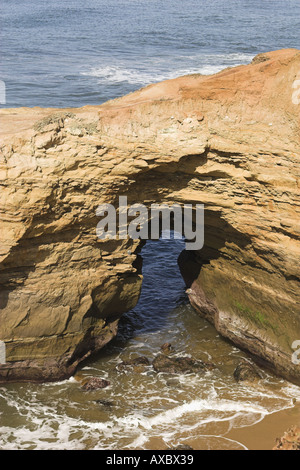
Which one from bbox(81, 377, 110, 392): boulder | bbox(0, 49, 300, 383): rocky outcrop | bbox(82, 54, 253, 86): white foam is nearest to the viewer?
bbox(0, 49, 300, 383): rocky outcrop

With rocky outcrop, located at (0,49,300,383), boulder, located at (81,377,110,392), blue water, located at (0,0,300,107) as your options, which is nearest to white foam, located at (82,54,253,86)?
blue water, located at (0,0,300,107)

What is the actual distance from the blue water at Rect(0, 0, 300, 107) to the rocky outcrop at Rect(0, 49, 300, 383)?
54.4ft

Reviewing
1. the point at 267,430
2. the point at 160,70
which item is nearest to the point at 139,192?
the point at 267,430

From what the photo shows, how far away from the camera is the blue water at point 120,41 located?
28844 millimetres

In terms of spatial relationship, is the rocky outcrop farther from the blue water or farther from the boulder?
the blue water

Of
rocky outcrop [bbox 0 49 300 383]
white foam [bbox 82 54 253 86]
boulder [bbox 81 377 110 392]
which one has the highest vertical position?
white foam [bbox 82 54 253 86]

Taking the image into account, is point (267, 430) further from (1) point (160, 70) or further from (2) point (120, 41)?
(2) point (120, 41)

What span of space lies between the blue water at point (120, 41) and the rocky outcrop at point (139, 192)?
653 inches

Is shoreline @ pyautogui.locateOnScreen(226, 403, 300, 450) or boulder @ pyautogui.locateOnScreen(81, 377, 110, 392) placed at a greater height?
boulder @ pyautogui.locateOnScreen(81, 377, 110, 392)

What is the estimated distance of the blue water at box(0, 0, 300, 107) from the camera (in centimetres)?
2884

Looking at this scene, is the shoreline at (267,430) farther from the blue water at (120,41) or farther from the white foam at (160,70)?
the white foam at (160,70)

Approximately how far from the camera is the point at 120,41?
3788 centimetres

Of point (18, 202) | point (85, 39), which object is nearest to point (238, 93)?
point (18, 202)

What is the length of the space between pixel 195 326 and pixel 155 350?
Result: 56.9 inches
